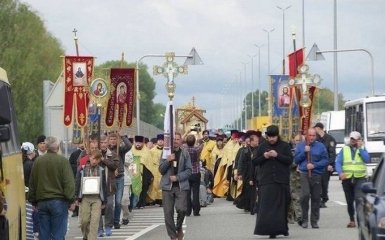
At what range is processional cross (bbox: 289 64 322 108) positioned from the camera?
103ft

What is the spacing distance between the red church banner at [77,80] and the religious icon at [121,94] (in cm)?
74

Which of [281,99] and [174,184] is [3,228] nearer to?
[174,184]

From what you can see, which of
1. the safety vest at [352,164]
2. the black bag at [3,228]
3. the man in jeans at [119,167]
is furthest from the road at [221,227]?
the black bag at [3,228]

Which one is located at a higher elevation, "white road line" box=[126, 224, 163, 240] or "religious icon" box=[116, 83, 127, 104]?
"religious icon" box=[116, 83, 127, 104]

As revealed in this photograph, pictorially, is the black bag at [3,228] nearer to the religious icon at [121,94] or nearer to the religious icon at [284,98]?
the religious icon at [121,94]

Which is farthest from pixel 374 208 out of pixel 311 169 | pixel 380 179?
pixel 311 169

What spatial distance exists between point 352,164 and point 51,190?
7.85 metres

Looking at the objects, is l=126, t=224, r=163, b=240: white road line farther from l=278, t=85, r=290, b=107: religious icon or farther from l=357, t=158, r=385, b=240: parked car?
l=278, t=85, r=290, b=107: religious icon

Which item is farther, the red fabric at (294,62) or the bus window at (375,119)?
the bus window at (375,119)

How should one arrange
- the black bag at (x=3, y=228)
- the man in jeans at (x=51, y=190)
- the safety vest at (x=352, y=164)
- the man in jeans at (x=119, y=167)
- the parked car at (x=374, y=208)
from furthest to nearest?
the man in jeans at (x=119, y=167) < the safety vest at (x=352, y=164) < the man in jeans at (x=51, y=190) < the parked car at (x=374, y=208) < the black bag at (x=3, y=228)

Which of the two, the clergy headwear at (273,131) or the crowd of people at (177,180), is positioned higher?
the clergy headwear at (273,131)

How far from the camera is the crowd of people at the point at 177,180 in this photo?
63.0 feet

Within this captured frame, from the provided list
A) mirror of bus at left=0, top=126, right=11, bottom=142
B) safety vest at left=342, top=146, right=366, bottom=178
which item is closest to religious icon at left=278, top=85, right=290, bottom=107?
safety vest at left=342, top=146, right=366, bottom=178

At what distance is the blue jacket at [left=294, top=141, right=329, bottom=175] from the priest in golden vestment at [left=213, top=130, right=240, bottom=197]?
1271 cm
